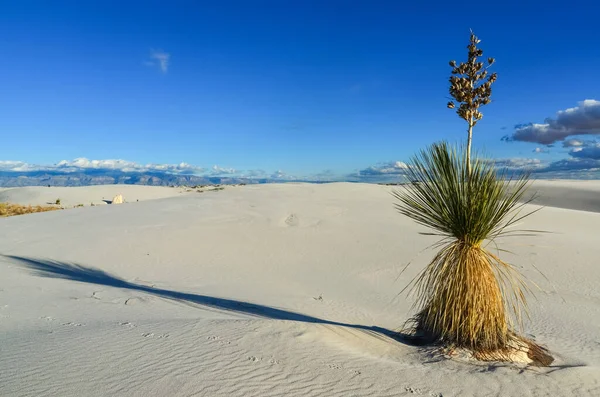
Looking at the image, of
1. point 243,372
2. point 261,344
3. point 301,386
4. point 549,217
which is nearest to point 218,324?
point 261,344

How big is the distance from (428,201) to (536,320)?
5.24 metres

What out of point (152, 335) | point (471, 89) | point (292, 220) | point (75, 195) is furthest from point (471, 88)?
point (75, 195)

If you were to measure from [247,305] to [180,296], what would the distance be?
172 centimetres

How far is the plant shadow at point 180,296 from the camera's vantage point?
7.05 m

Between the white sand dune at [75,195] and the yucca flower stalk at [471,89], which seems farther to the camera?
the white sand dune at [75,195]

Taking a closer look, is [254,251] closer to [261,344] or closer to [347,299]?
[347,299]

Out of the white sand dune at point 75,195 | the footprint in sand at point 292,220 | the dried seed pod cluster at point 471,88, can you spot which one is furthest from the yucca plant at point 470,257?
the white sand dune at point 75,195

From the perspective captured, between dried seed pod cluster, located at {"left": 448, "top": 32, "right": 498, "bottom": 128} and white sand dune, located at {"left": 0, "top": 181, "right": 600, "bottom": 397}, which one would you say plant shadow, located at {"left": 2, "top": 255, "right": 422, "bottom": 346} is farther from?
dried seed pod cluster, located at {"left": 448, "top": 32, "right": 498, "bottom": 128}

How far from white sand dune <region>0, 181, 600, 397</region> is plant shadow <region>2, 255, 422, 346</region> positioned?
0.07 m

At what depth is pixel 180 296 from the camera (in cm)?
907

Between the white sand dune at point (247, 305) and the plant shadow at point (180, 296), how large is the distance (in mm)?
70

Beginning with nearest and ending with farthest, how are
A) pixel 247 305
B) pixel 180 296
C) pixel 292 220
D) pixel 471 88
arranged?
pixel 471 88
pixel 247 305
pixel 180 296
pixel 292 220

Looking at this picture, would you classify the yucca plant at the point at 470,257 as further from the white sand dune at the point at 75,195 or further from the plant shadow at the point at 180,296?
the white sand dune at the point at 75,195

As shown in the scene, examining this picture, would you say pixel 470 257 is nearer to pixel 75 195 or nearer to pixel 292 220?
pixel 292 220
